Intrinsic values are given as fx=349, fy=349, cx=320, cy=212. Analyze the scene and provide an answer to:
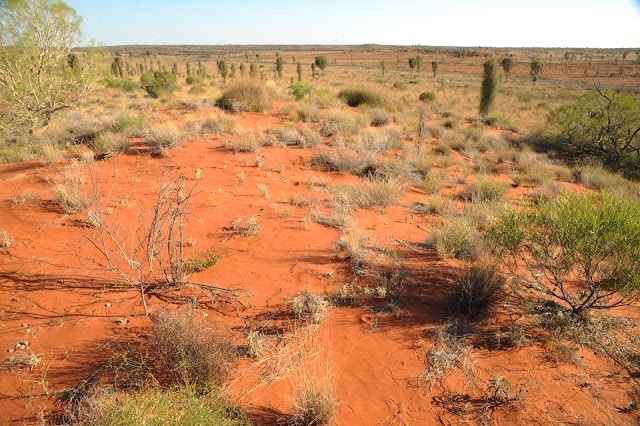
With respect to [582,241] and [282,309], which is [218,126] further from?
[582,241]

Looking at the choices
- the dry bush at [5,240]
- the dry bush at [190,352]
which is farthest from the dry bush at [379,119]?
the dry bush at [190,352]

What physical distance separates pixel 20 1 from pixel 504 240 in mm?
13405

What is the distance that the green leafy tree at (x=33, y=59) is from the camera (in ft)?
32.3

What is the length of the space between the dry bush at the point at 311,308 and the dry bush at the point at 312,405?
1.07 meters

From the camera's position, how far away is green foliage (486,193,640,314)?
357 centimetres

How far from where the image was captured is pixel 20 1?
381 inches

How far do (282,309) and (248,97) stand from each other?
1410 centimetres

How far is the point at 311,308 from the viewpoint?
13.1ft

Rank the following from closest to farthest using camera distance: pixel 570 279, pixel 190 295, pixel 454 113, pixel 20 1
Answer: pixel 190 295
pixel 570 279
pixel 20 1
pixel 454 113

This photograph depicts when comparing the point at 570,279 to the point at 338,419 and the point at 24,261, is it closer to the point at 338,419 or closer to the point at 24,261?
the point at 338,419

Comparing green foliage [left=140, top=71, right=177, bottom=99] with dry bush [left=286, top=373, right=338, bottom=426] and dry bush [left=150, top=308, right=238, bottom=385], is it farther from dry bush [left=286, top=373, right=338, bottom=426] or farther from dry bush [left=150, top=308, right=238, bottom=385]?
dry bush [left=286, top=373, right=338, bottom=426]

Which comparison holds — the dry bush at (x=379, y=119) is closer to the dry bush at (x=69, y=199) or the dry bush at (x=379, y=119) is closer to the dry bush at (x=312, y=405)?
the dry bush at (x=69, y=199)

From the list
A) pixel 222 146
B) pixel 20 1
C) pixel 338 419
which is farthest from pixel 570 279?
pixel 20 1

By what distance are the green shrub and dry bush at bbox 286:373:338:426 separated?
584 inches
